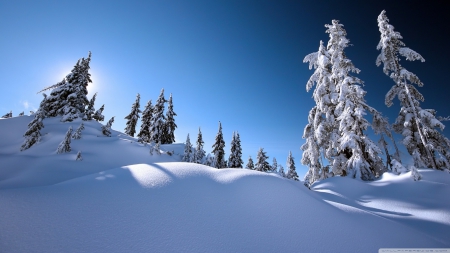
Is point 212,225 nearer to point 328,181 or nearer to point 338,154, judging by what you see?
point 328,181

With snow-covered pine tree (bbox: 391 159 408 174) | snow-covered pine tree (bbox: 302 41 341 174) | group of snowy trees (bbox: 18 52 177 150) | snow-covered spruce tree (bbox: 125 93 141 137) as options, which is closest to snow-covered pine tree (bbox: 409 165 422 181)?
snow-covered pine tree (bbox: 391 159 408 174)

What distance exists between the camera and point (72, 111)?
58.4 ft

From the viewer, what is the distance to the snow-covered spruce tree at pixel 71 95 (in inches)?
709

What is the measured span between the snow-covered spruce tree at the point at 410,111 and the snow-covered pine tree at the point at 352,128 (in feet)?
9.11

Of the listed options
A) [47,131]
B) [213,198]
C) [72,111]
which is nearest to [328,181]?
[213,198]

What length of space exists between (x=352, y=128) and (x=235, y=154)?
2468 centimetres

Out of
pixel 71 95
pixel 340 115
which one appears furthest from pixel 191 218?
pixel 71 95

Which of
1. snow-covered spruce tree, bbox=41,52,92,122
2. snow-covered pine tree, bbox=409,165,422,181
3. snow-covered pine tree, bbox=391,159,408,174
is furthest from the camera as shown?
snow-covered spruce tree, bbox=41,52,92,122

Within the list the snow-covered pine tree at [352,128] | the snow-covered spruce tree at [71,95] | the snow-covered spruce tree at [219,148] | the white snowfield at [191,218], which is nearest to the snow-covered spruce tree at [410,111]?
the snow-covered pine tree at [352,128]

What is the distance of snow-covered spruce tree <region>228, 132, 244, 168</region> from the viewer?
1307 inches

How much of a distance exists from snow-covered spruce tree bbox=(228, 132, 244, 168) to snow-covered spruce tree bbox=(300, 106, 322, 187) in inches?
745

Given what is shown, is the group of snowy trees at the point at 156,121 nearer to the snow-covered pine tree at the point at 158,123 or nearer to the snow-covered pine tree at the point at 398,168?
the snow-covered pine tree at the point at 158,123

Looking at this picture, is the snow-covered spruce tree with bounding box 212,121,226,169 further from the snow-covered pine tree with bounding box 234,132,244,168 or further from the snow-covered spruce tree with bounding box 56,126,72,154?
the snow-covered spruce tree with bounding box 56,126,72,154

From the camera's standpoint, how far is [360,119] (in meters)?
10.2
